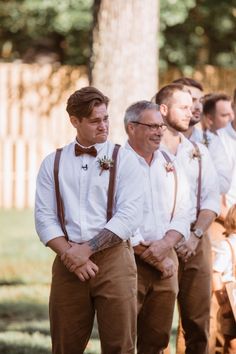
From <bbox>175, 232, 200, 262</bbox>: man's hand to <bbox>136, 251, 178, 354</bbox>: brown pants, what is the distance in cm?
24

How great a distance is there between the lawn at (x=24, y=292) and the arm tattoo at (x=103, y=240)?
9.29 feet

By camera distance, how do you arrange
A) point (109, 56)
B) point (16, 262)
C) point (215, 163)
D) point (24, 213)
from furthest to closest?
point (24, 213)
point (16, 262)
point (109, 56)
point (215, 163)

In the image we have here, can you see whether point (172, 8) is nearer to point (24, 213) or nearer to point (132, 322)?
point (24, 213)

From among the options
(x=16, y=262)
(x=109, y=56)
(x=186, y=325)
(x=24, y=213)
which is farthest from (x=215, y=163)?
(x=24, y=213)

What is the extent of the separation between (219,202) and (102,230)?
63.7 inches

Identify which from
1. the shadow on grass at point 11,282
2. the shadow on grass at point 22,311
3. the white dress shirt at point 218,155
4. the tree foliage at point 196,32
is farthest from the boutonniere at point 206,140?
the tree foliage at point 196,32

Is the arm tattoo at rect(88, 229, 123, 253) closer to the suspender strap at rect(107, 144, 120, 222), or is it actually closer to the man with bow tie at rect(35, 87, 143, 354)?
the man with bow tie at rect(35, 87, 143, 354)

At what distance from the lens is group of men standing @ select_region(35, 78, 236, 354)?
24.3ft

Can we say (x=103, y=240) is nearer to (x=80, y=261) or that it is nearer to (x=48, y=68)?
(x=80, y=261)

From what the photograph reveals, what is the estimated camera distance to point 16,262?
635 inches

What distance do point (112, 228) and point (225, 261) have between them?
1840 millimetres

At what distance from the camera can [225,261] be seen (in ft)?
29.4

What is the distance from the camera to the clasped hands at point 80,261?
24.0 feet

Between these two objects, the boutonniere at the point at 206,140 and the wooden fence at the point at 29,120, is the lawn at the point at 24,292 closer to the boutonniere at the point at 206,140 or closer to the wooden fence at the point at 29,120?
the boutonniere at the point at 206,140
